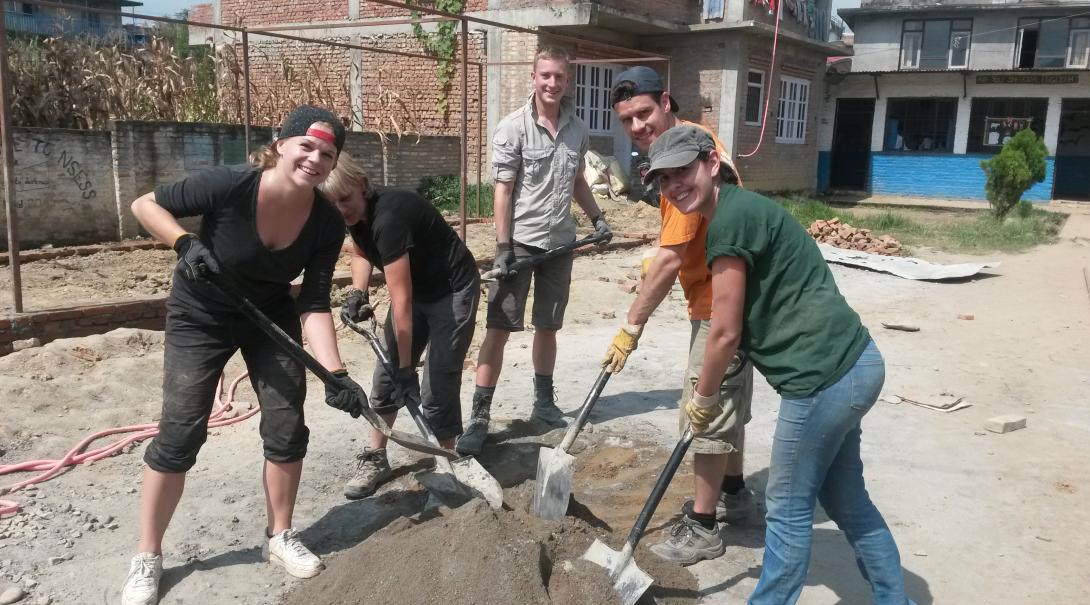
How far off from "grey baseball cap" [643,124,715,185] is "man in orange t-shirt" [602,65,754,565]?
0.48m

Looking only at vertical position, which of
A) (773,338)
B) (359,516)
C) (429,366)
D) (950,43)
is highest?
(950,43)

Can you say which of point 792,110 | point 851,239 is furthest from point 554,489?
point 792,110

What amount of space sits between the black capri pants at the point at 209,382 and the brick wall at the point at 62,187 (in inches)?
295

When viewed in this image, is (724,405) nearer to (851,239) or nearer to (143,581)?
(143,581)

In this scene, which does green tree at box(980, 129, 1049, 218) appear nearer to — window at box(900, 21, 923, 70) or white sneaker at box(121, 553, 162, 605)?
window at box(900, 21, 923, 70)

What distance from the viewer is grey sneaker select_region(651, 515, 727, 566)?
3234mm

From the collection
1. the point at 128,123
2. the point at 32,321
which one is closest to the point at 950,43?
the point at 128,123

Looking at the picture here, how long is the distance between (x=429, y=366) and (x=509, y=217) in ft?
3.88

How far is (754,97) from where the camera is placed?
19469 mm

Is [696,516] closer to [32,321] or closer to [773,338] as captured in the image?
[773,338]

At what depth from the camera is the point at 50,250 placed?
8.80m

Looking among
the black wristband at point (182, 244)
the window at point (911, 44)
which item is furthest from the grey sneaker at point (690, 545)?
the window at point (911, 44)

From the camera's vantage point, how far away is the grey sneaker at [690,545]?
3234mm

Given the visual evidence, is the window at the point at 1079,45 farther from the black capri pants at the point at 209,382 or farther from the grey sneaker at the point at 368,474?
the black capri pants at the point at 209,382
